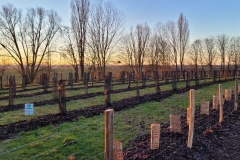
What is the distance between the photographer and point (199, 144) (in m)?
4.66

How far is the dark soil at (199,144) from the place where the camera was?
398 cm

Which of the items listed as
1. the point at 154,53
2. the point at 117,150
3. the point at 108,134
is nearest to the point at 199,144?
the point at 117,150

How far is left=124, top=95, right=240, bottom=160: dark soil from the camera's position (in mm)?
3979

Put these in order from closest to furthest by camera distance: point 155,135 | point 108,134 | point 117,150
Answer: point 108,134, point 117,150, point 155,135

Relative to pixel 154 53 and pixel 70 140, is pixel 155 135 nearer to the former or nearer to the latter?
pixel 70 140

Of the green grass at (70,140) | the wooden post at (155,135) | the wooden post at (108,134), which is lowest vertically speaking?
the green grass at (70,140)

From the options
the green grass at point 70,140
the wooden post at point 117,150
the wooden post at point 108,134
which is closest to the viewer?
the wooden post at point 108,134

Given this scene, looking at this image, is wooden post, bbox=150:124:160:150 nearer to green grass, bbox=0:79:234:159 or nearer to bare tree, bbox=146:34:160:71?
green grass, bbox=0:79:234:159

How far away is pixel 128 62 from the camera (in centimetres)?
4200

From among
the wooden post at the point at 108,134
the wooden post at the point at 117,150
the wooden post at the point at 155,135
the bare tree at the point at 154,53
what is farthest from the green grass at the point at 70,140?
the bare tree at the point at 154,53

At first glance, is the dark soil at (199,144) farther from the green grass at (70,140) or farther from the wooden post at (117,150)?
the wooden post at (117,150)

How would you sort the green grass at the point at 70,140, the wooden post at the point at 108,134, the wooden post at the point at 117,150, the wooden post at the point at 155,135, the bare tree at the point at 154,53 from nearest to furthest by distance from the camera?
the wooden post at the point at 108,134 < the wooden post at the point at 117,150 < the wooden post at the point at 155,135 < the green grass at the point at 70,140 < the bare tree at the point at 154,53

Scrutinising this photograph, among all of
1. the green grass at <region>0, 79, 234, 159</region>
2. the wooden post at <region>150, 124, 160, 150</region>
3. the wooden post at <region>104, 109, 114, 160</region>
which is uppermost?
the wooden post at <region>104, 109, 114, 160</region>

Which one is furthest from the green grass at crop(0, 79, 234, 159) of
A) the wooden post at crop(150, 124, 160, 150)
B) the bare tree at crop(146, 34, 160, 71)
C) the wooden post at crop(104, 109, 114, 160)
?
the bare tree at crop(146, 34, 160, 71)
